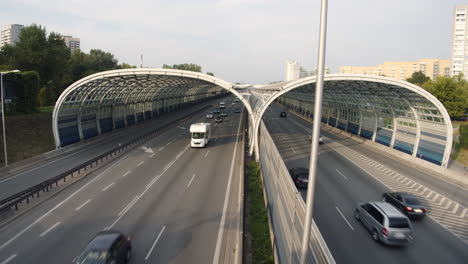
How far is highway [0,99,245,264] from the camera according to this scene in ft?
40.3

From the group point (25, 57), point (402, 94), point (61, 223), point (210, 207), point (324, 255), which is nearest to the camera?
point (324, 255)

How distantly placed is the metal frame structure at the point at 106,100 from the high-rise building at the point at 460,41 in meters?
107

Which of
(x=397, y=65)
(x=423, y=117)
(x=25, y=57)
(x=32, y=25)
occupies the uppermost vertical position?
(x=397, y=65)

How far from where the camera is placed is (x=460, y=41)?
106m

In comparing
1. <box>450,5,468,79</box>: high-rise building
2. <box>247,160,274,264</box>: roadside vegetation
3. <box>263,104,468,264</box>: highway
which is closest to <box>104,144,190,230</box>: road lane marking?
<box>247,160,274,264</box>: roadside vegetation

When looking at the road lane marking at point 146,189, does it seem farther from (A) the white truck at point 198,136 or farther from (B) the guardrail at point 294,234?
(B) the guardrail at point 294,234

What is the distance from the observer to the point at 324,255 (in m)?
5.98

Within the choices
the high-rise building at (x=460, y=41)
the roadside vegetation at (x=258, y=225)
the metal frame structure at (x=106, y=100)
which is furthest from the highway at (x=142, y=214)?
the high-rise building at (x=460, y=41)

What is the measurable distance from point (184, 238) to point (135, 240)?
210 cm

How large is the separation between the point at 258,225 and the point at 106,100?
33640 mm

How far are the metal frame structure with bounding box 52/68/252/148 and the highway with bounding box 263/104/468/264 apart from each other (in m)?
10.8

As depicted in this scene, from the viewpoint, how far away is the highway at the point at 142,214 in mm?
12297

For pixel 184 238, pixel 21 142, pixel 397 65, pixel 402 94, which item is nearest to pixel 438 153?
pixel 402 94

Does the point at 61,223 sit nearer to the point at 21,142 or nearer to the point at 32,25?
the point at 21,142
